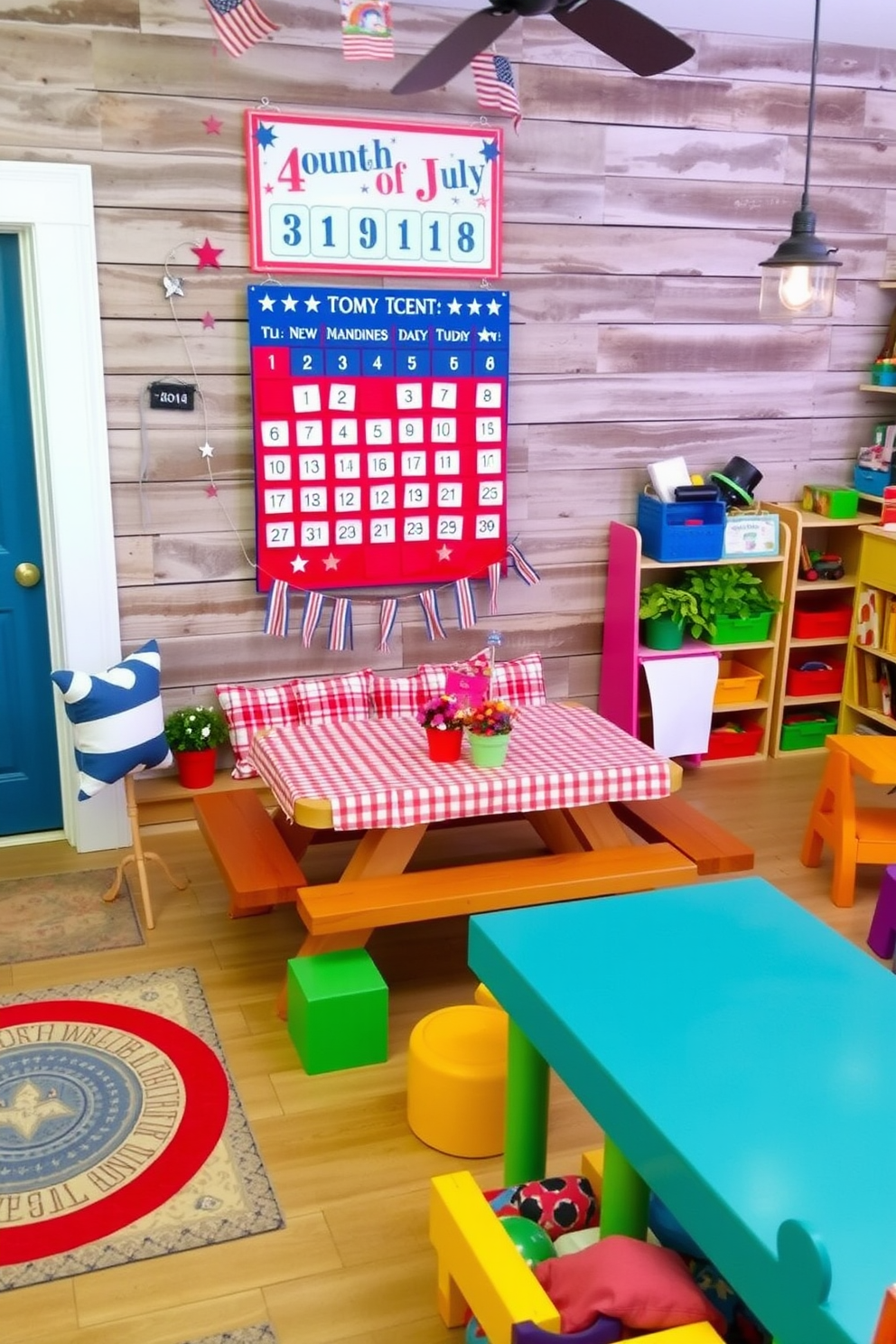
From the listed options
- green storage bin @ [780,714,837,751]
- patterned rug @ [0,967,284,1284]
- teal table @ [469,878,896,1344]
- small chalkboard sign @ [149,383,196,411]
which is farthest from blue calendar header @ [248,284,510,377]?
teal table @ [469,878,896,1344]

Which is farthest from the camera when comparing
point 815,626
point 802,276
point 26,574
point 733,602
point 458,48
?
point 815,626

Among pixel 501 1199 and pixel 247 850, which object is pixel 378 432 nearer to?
pixel 247 850

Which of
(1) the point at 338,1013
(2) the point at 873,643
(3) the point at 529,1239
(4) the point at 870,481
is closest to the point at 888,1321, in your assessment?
(3) the point at 529,1239

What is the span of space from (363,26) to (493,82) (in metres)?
0.97

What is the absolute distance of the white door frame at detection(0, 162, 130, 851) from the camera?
3971mm

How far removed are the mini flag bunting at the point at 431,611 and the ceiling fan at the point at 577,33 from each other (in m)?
2.22

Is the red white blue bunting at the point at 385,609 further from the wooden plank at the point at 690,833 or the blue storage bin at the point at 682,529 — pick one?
the wooden plank at the point at 690,833

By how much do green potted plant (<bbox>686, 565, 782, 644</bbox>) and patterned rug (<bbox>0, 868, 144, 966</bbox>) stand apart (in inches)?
95.9

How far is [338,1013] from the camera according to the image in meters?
3.13

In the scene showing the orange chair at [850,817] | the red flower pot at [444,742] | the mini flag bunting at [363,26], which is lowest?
the orange chair at [850,817]

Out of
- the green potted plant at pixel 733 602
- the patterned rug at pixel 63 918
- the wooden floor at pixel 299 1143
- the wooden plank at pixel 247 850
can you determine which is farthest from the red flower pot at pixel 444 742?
the green potted plant at pixel 733 602

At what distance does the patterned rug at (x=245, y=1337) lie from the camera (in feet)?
7.65

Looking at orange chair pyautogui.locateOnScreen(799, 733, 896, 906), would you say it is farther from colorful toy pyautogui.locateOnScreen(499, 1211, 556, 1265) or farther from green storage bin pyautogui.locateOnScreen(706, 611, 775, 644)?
colorful toy pyautogui.locateOnScreen(499, 1211, 556, 1265)

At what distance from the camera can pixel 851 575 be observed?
5457 mm
